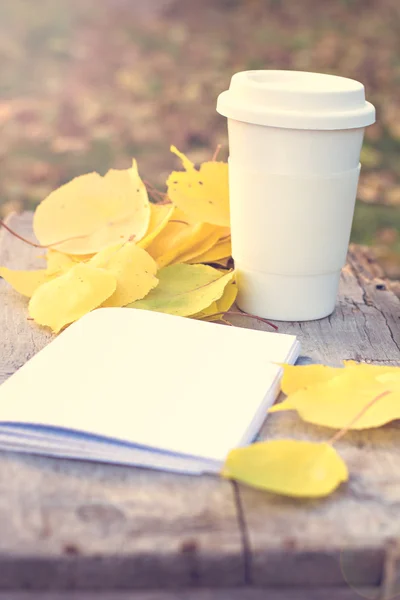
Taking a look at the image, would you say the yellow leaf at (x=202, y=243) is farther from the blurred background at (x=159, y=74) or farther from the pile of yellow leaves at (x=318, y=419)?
the blurred background at (x=159, y=74)

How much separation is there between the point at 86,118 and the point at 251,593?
118 inches

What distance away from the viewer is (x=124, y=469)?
27.1 inches

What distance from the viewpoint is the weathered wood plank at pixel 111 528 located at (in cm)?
58

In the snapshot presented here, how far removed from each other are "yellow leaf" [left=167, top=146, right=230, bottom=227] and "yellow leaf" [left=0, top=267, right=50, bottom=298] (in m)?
0.23

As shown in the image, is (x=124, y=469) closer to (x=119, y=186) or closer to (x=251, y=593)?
(x=251, y=593)

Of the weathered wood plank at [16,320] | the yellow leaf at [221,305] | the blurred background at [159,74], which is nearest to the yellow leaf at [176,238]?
the yellow leaf at [221,305]

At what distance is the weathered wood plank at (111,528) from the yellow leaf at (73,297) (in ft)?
1.10

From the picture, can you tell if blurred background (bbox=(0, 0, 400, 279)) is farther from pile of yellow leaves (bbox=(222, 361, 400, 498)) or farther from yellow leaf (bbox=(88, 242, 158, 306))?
pile of yellow leaves (bbox=(222, 361, 400, 498))

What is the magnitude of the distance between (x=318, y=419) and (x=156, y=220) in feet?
1.77

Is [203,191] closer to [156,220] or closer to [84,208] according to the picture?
[156,220]

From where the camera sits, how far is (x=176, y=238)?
1.18 meters

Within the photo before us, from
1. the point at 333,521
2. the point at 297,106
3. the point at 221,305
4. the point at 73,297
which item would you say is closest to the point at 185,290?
the point at 221,305

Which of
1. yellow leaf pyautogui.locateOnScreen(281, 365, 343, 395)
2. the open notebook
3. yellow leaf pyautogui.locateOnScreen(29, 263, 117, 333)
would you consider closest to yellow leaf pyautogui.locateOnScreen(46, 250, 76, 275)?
yellow leaf pyautogui.locateOnScreen(29, 263, 117, 333)

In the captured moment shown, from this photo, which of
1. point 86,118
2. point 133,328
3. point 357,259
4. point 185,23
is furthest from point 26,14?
point 133,328
